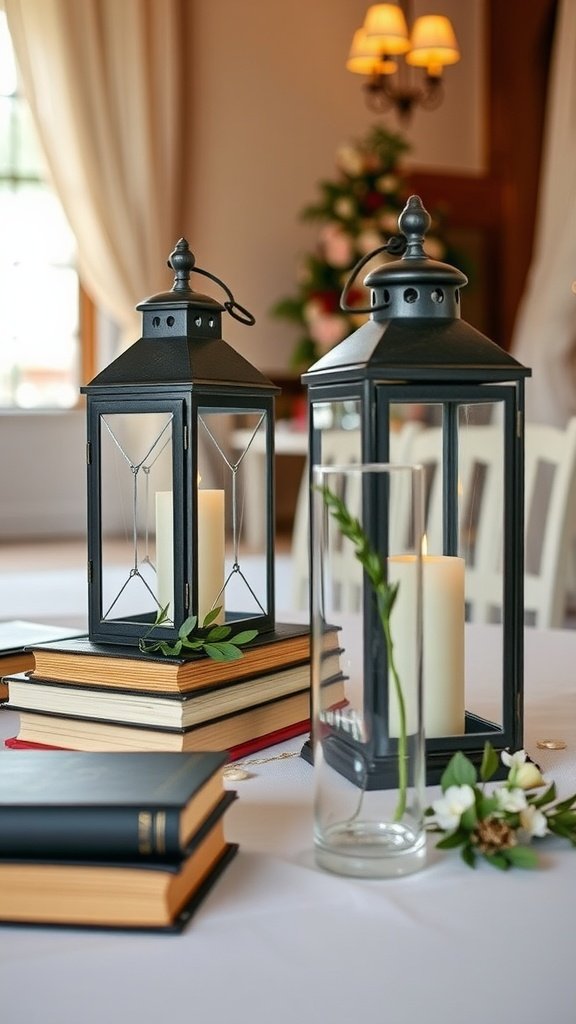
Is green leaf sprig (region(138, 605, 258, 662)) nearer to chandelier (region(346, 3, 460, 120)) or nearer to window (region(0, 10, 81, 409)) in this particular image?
chandelier (region(346, 3, 460, 120))

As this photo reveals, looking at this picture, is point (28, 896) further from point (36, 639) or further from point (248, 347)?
point (248, 347)

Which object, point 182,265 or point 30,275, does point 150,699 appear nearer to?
point 182,265

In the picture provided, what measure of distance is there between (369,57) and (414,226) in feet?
15.3

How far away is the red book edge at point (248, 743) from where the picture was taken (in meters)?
0.88

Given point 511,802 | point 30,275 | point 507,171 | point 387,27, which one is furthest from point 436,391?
point 507,171

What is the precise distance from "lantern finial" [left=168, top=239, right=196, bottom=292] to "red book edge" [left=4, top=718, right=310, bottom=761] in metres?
0.36

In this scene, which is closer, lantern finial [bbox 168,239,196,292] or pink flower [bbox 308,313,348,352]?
lantern finial [bbox 168,239,196,292]

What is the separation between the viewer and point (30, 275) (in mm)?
5746

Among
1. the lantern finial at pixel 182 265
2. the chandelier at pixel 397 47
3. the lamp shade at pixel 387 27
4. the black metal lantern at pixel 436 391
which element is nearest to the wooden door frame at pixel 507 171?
the chandelier at pixel 397 47

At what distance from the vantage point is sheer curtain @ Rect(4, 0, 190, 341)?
5.42 meters

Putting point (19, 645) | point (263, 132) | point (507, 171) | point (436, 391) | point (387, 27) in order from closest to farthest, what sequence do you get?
1. point (436, 391)
2. point (19, 645)
3. point (387, 27)
4. point (263, 132)
5. point (507, 171)

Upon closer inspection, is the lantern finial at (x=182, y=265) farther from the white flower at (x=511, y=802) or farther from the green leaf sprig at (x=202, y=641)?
the white flower at (x=511, y=802)

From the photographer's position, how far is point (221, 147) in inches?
244

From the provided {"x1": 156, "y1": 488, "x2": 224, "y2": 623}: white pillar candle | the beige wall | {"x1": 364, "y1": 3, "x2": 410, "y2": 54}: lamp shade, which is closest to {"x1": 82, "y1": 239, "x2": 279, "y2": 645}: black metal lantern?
{"x1": 156, "y1": 488, "x2": 224, "y2": 623}: white pillar candle
